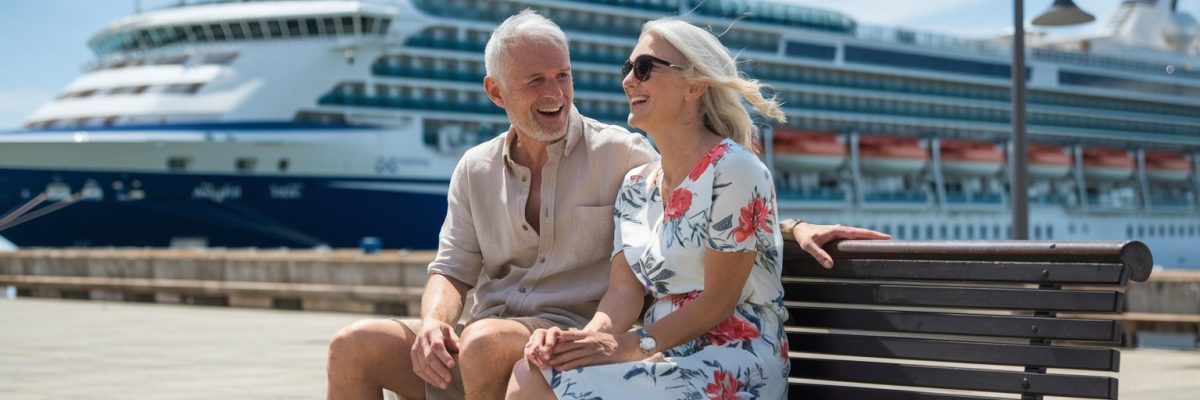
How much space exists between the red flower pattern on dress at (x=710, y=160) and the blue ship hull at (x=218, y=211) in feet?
92.0

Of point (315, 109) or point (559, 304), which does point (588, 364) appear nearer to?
point (559, 304)

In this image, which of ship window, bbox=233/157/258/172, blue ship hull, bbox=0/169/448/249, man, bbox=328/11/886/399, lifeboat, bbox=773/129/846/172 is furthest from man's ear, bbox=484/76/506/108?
lifeboat, bbox=773/129/846/172

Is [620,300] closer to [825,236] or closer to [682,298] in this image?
[682,298]

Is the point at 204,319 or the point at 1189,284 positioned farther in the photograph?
the point at 204,319

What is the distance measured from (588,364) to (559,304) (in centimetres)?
46

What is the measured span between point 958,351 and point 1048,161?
47.2m

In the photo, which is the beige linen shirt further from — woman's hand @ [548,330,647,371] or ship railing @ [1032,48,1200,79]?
ship railing @ [1032,48,1200,79]

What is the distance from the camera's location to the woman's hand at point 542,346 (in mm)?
2908

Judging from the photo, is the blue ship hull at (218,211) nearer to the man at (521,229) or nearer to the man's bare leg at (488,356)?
the man at (521,229)

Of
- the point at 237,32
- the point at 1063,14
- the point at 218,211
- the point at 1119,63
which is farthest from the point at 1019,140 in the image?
the point at 1119,63

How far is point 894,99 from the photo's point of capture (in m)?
45.7

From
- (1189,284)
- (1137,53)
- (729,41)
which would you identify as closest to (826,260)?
(1189,284)

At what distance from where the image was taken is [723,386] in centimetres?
299

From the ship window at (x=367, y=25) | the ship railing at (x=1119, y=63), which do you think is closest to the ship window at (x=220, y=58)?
A: the ship window at (x=367, y=25)
